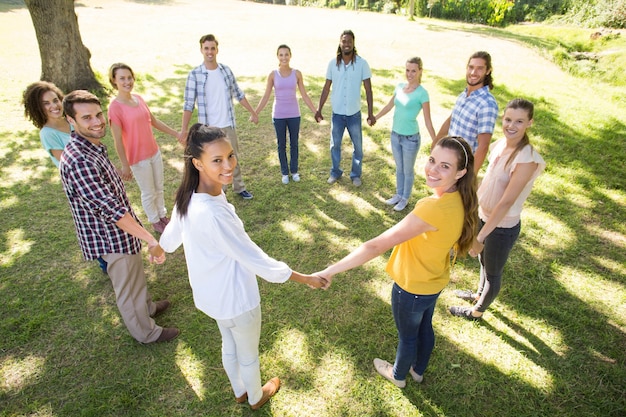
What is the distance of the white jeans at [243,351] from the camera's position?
7.59 feet

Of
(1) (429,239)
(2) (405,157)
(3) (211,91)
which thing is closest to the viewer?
(1) (429,239)

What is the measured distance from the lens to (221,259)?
2.13 meters

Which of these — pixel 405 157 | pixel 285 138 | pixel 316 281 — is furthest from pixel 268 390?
pixel 285 138

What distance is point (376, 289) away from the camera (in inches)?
162

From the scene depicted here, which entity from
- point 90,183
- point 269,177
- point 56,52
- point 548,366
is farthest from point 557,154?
point 56,52

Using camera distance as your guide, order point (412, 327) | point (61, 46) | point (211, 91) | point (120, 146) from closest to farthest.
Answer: point (412, 327), point (120, 146), point (211, 91), point (61, 46)

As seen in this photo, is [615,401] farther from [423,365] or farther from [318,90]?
[318,90]

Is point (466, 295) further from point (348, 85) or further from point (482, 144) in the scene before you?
point (348, 85)

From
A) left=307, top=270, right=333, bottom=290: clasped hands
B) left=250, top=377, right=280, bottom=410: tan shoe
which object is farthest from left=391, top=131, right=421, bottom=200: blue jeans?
left=250, top=377, right=280, bottom=410: tan shoe

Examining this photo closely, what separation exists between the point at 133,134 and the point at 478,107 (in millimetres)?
3885

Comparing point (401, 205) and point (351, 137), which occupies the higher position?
point (351, 137)

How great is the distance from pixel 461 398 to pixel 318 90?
8.75m

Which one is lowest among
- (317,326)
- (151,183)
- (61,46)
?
(317,326)

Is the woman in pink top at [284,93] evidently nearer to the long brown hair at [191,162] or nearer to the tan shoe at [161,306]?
the tan shoe at [161,306]
